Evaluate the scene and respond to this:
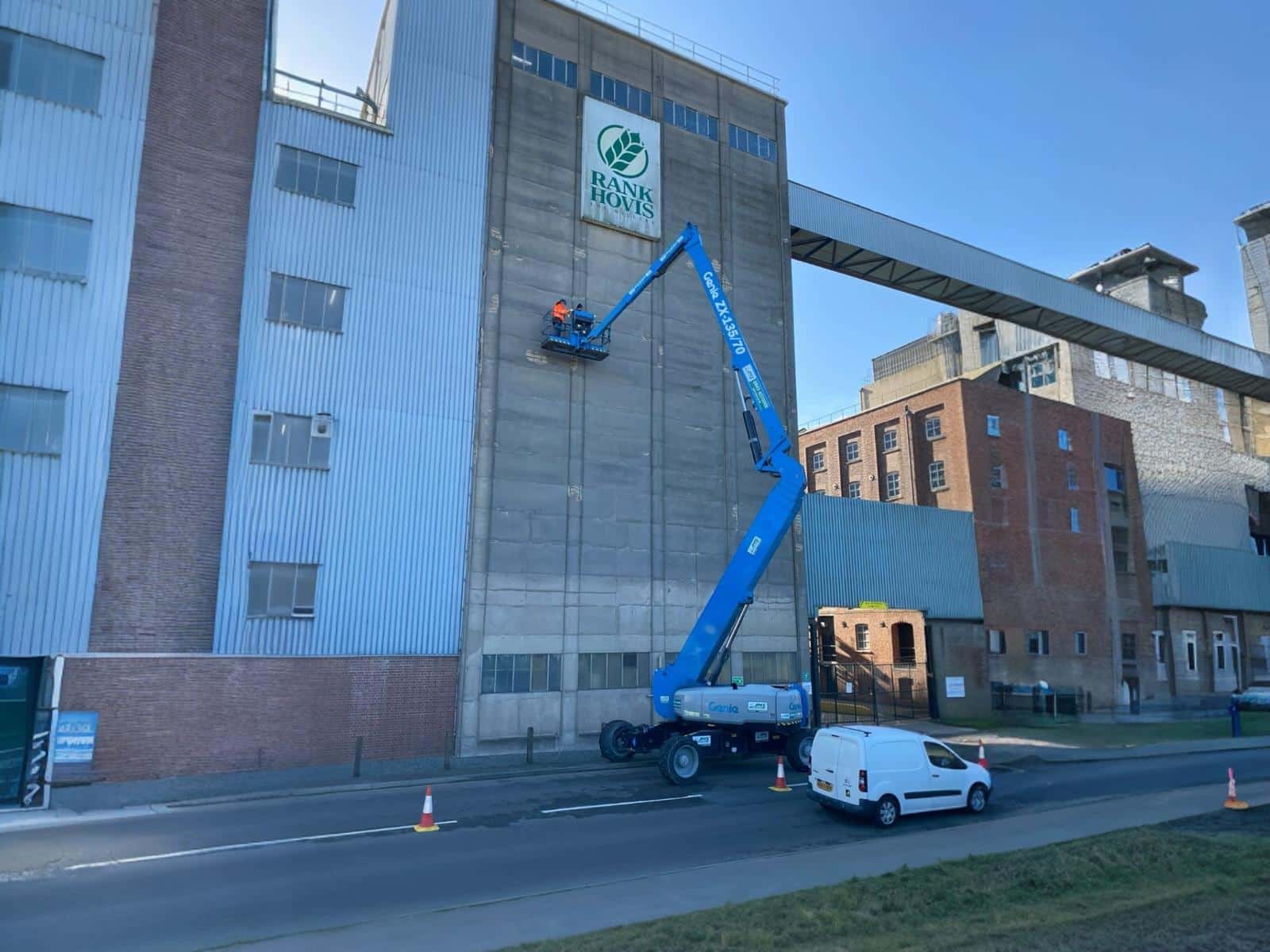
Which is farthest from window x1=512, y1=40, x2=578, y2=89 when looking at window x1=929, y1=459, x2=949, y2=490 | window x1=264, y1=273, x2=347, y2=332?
window x1=929, y1=459, x2=949, y2=490

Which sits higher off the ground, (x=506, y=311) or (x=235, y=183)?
(x=235, y=183)

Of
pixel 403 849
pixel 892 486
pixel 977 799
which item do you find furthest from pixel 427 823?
pixel 892 486

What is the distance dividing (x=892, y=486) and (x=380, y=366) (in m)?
32.0

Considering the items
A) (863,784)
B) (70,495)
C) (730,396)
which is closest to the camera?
(863,784)

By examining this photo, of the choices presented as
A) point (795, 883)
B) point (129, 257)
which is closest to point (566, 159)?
point (129, 257)

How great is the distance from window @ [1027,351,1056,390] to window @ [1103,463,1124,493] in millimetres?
7192

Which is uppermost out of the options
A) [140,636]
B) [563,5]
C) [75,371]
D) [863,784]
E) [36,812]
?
[563,5]

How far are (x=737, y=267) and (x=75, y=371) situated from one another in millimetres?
22230

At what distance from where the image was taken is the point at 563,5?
2956cm

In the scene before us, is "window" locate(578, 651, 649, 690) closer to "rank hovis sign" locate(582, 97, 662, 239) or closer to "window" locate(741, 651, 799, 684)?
"window" locate(741, 651, 799, 684)

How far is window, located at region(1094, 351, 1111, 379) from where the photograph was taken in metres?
54.2

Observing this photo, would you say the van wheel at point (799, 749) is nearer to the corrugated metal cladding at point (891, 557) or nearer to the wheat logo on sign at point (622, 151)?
the corrugated metal cladding at point (891, 557)

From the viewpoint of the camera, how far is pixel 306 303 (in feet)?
77.9

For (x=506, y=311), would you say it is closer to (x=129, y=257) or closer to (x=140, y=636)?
(x=129, y=257)
